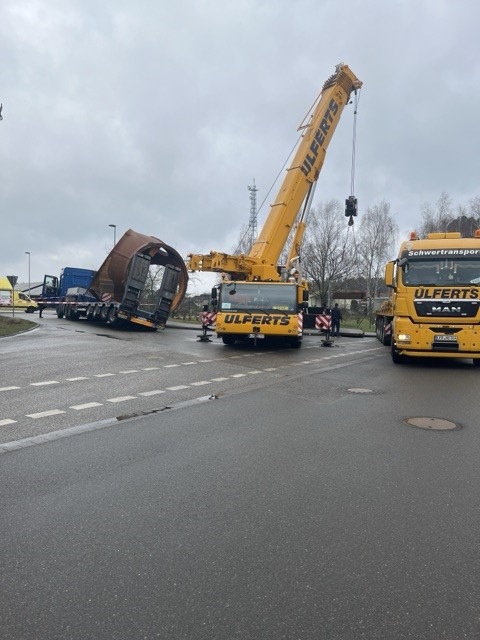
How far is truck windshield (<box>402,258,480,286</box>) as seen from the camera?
1262cm

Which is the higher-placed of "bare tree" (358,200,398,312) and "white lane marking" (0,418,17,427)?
"bare tree" (358,200,398,312)

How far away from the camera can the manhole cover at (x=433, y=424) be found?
644cm

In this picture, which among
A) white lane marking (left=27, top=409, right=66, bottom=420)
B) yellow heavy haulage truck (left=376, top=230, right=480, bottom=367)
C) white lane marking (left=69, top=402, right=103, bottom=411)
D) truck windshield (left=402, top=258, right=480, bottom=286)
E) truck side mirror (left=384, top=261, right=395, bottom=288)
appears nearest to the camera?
white lane marking (left=27, top=409, right=66, bottom=420)

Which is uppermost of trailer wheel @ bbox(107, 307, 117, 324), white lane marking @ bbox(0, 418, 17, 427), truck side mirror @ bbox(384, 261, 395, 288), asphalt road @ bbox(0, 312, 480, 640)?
truck side mirror @ bbox(384, 261, 395, 288)

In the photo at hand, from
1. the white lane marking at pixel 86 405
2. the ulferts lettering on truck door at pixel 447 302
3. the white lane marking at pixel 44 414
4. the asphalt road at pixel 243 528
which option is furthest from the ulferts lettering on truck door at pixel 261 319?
the white lane marking at pixel 44 414

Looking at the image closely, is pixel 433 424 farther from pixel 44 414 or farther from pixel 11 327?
pixel 11 327

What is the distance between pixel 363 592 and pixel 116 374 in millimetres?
8659

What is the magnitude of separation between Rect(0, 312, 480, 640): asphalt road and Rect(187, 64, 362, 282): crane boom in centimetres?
1224

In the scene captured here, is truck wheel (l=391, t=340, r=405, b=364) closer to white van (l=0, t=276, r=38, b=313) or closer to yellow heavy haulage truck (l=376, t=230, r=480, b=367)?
yellow heavy haulage truck (l=376, t=230, r=480, b=367)

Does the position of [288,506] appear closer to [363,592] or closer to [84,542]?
[363,592]

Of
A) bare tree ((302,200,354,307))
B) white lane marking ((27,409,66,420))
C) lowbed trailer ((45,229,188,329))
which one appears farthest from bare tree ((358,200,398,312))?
white lane marking ((27,409,66,420))

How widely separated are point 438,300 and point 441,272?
83cm

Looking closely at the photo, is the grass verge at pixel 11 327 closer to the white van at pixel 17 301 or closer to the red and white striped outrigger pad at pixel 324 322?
the red and white striped outrigger pad at pixel 324 322

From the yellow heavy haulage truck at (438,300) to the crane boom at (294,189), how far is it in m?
6.75
